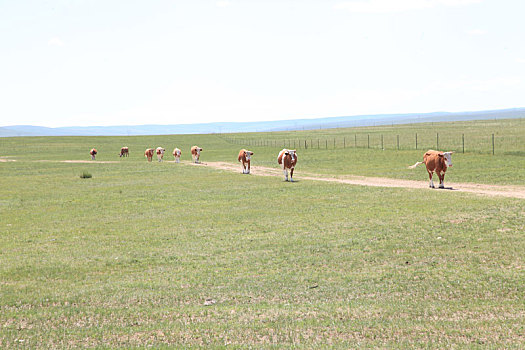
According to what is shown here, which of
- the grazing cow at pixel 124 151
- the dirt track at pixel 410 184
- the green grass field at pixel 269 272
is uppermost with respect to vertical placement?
the grazing cow at pixel 124 151

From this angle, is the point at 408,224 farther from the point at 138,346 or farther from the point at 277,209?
the point at 138,346

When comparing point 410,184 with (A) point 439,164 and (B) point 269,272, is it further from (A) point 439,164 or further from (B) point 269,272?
(B) point 269,272

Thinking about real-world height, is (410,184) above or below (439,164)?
below

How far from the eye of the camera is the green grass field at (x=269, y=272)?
8.25 meters

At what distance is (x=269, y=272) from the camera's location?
11836 mm

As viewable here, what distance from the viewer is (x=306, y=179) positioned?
33.2 meters

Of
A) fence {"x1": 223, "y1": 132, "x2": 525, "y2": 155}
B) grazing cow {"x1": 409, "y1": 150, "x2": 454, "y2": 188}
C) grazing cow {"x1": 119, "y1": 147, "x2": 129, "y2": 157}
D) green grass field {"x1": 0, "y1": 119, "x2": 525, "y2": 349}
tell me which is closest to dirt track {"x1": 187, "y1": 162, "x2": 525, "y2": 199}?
grazing cow {"x1": 409, "y1": 150, "x2": 454, "y2": 188}

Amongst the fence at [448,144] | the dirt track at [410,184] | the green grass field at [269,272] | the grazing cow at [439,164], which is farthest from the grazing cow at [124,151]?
the grazing cow at [439,164]

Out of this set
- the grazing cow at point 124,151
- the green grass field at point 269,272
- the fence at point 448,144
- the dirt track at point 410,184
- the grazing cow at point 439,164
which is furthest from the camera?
the grazing cow at point 124,151

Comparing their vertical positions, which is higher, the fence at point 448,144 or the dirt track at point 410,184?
the fence at point 448,144

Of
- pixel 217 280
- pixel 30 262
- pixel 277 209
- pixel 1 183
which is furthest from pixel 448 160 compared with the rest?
pixel 1 183

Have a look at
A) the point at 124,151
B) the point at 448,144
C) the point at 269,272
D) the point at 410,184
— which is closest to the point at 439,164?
the point at 410,184

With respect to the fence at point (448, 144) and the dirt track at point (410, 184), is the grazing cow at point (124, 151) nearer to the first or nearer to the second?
the fence at point (448, 144)

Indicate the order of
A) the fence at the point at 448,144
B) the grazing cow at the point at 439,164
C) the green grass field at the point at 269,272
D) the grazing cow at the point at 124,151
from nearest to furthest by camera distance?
A: the green grass field at the point at 269,272 < the grazing cow at the point at 439,164 < the fence at the point at 448,144 < the grazing cow at the point at 124,151
